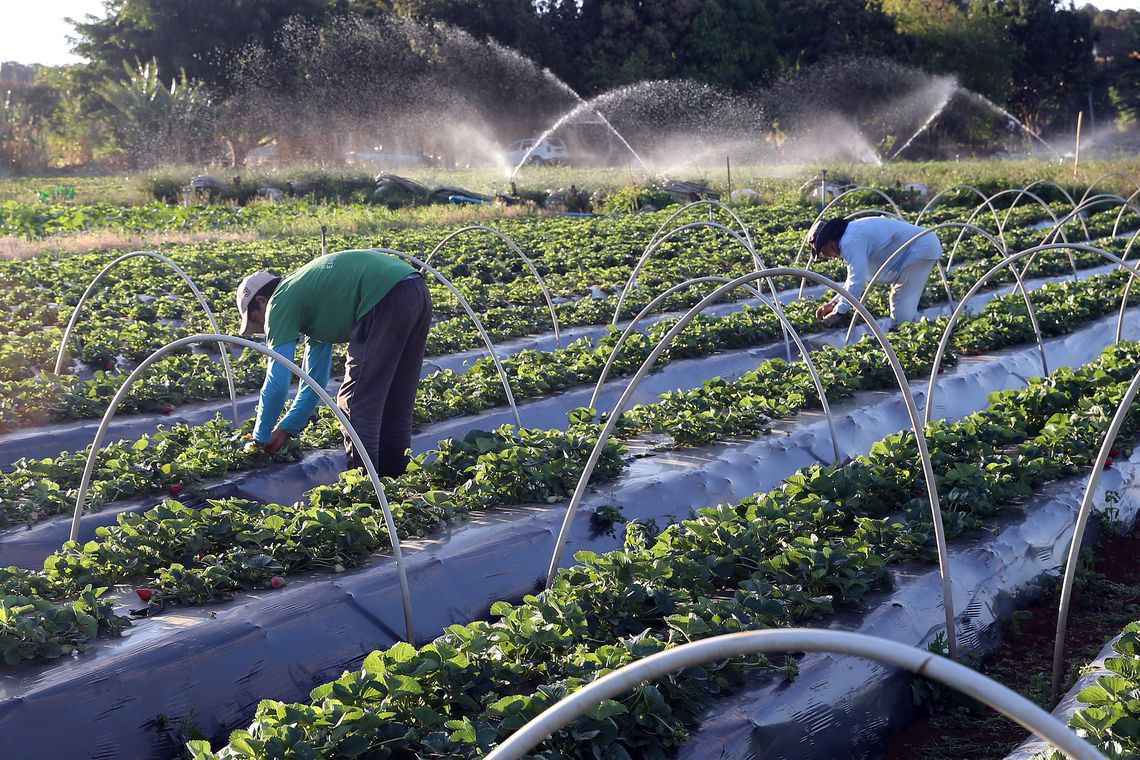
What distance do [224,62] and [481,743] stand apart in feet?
140

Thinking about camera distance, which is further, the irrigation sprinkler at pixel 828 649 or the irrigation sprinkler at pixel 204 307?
the irrigation sprinkler at pixel 204 307

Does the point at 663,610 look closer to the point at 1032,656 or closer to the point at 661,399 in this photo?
the point at 1032,656

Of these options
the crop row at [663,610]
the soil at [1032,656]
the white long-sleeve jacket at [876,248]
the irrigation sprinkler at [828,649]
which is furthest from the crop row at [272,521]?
the white long-sleeve jacket at [876,248]

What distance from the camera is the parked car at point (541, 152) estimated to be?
4397 centimetres

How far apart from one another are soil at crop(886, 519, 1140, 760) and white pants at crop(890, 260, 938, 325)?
16.3ft

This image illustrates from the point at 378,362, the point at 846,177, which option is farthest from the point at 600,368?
the point at 846,177

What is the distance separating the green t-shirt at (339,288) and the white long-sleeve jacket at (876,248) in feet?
16.2

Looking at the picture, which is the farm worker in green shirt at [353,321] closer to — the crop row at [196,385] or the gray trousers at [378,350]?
the gray trousers at [378,350]

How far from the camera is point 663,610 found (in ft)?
14.7

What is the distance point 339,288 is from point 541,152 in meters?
40.6

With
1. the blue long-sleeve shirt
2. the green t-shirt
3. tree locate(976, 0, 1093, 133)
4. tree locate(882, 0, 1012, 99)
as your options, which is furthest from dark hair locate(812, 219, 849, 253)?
tree locate(976, 0, 1093, 133)

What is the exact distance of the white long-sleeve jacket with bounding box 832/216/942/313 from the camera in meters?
10.1

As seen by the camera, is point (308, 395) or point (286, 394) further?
point (308, 395)

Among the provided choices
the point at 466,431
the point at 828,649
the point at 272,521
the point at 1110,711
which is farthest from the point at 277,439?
the point at 828,649
